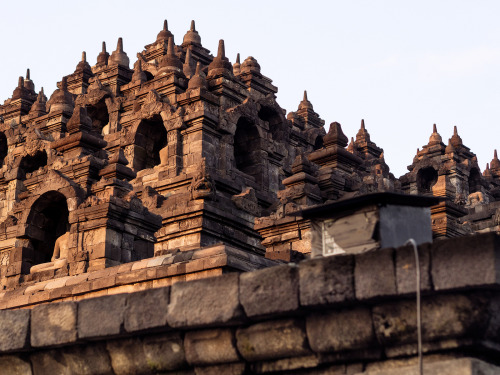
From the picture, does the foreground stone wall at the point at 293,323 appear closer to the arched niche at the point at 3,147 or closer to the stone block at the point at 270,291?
the stone block at the point at 270,291

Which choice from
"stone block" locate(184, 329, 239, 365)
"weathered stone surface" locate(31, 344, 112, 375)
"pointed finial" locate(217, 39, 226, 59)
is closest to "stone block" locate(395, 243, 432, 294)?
"stone block" locate(184, 329, 239, 365)

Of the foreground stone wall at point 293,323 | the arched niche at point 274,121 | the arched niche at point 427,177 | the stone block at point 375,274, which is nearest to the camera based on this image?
the foreground stone wall at point 293,323

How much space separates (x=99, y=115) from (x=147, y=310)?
29284 millimetres

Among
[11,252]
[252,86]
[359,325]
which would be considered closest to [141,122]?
[252,86]

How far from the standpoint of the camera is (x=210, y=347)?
8.04 m

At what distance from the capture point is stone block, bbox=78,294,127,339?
8375mm

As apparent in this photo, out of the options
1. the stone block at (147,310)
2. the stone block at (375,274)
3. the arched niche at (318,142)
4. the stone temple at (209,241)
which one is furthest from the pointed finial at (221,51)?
the stone block at (375,274)

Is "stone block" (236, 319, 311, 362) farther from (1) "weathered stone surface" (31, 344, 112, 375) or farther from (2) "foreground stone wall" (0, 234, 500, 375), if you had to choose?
(1) "weathered stone surface" (31, 344, 112, 375)

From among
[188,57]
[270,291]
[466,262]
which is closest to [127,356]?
[270,291]

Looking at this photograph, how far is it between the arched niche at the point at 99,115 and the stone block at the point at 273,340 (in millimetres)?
29083

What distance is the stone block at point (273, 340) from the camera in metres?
7.53

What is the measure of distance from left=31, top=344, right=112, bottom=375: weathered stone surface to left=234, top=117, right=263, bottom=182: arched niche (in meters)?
22.9

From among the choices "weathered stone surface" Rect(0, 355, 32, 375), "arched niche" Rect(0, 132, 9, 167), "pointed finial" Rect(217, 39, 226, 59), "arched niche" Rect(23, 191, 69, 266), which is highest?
"pointed finial" Rect(217, 39, 226, 59)

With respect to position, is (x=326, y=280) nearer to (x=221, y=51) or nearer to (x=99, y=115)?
(x=221, y=51)
